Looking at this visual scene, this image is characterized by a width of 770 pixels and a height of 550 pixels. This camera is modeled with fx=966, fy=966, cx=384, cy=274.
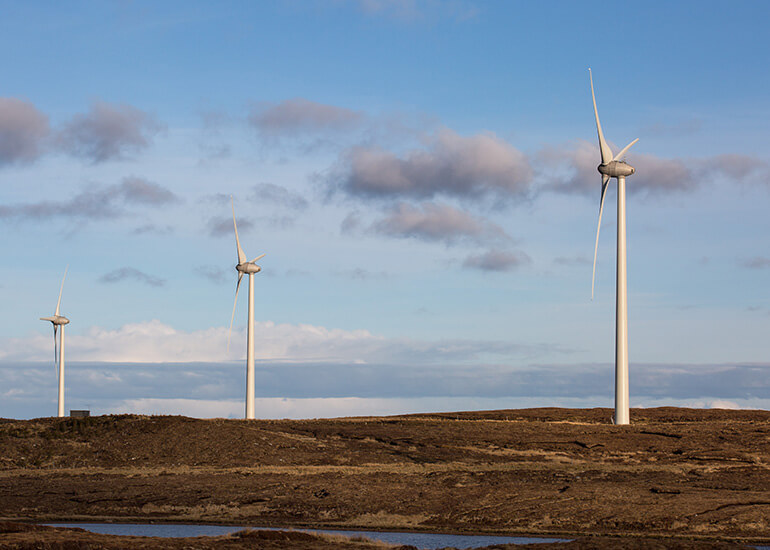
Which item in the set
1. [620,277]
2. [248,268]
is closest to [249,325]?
[248,268]

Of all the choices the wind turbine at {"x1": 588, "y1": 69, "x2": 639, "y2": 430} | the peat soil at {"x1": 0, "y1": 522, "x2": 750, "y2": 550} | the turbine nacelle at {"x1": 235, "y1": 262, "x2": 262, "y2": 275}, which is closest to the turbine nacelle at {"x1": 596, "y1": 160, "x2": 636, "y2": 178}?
the wind turbine at {"x1": 588, "y1": 69, "x2": 639, "y2": 430}

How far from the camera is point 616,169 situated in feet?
251

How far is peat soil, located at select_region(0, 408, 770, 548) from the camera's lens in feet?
145

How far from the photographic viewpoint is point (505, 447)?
68625 millimetres

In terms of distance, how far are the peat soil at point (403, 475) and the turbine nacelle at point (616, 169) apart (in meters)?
20.1

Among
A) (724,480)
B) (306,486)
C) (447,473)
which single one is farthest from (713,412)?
(306,486)

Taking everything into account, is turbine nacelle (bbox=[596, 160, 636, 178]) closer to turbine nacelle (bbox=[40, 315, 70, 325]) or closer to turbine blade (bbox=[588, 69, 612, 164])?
turbine blade (bbox=[588, 69, 612, 164])

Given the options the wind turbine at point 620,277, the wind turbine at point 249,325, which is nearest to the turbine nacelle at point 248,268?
the wind turbine at point 249,325

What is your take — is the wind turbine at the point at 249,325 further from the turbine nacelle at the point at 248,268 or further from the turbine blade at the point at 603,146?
the turbine blade at the point at 603,146

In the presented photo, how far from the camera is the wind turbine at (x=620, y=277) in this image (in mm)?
73562

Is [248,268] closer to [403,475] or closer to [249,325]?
[249,325]

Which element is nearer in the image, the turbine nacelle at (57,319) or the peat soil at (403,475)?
the peat soil at (403,475)

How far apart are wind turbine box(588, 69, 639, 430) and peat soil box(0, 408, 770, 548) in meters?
2.96

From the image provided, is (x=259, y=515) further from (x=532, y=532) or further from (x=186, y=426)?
(x=186, y=426)
